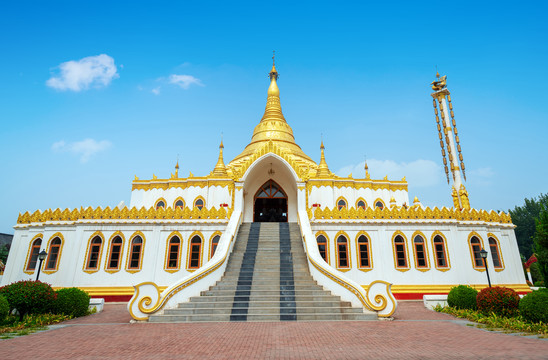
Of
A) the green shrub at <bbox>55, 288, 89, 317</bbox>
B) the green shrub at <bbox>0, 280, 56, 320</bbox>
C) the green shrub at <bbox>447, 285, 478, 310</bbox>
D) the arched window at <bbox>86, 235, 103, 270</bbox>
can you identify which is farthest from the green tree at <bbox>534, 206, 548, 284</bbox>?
the arched window at <bbox>86, 235, 103, 270</bbox>

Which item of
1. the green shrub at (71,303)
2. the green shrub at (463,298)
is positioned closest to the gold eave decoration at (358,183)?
the green shrub at (463,298)

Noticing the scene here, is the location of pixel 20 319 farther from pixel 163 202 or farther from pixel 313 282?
pixel 163 202

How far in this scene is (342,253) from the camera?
1900 centimetres

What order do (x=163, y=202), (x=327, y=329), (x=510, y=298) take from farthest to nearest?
(x=163, y=202) < (x=510, y=298) < (x=327, y=329)

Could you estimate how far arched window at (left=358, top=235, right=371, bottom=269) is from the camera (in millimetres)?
18703

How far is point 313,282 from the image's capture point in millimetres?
13477

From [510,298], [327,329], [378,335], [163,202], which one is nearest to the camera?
[378,335]

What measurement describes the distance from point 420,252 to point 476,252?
361cm

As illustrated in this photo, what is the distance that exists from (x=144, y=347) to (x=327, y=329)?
5.13 metres

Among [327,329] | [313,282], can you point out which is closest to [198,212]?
[313,282]

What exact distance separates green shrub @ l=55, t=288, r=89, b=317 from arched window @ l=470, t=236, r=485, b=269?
2074 centimetres

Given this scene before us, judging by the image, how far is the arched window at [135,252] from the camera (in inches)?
736

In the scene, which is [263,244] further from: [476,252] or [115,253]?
[476,252]

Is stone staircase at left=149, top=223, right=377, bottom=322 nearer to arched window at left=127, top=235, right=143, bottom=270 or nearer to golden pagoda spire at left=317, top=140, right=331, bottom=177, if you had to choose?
arched window at left=127, top=235, right=143, bottom=270
